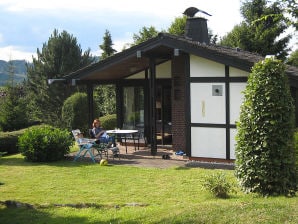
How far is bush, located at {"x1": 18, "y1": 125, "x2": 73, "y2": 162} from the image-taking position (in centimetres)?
1365

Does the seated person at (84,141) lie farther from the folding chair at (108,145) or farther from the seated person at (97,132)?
the seated person at (97,132)

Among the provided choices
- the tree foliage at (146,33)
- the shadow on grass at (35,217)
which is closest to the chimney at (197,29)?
the shadow on grass at (35,217)

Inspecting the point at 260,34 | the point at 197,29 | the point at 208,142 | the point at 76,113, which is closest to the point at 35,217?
the point at 208,142

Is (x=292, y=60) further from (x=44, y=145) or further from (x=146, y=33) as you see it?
(x=44, y=145)

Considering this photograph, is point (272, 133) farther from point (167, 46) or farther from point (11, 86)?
point (11, 86)

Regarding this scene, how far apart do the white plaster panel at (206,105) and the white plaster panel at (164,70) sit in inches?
129

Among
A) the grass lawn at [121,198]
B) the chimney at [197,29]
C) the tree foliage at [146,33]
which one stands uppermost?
the tree foliage at [146,33]

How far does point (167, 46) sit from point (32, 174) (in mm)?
5373

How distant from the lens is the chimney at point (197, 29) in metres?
17.2

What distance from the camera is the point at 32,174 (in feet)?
38.8

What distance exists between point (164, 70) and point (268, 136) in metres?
8.56

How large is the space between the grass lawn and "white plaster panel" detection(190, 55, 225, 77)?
2927 mm

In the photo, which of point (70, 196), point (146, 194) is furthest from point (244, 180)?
point (70, 196)

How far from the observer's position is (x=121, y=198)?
893 centimetres
